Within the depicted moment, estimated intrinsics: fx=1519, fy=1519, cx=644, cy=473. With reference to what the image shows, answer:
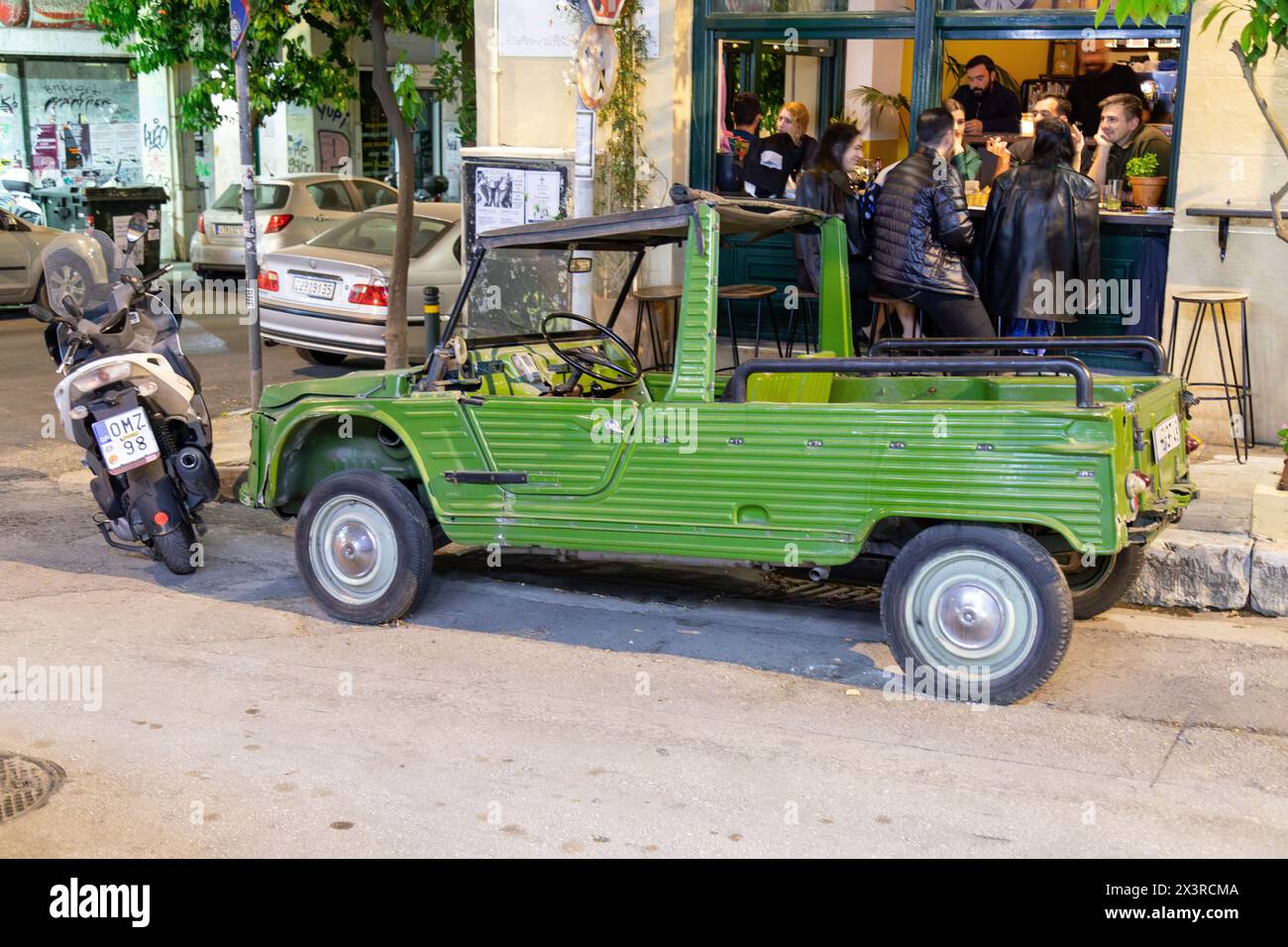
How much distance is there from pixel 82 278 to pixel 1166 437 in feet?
17.3

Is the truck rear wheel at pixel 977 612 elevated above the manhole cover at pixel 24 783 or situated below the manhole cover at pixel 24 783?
above

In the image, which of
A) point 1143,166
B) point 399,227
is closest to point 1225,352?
point 1143,166

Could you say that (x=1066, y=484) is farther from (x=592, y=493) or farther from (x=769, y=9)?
(x=769, y=9)

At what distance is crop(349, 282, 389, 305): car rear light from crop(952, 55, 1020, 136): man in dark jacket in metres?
4.96

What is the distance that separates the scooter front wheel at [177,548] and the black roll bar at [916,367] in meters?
3.05

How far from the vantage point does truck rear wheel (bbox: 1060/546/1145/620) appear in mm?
6570

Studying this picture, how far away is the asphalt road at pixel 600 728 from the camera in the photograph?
4.63 meters

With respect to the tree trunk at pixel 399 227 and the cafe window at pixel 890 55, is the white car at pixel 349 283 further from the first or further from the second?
the cafe window at pixel 890 55

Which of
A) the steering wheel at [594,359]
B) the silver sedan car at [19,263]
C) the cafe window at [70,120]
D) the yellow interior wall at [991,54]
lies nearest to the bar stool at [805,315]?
the yellow interior wall at [991,54]

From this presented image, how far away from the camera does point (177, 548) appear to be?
7547 mm

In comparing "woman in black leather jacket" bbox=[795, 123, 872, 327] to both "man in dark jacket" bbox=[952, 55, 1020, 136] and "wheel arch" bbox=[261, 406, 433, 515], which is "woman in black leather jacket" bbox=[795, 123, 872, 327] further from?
"wheel arch" bbox=[261, 406, 433, 515]

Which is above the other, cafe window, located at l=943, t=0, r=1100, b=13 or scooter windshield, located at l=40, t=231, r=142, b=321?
cafe window, located at l=943, t=0, r=1100, b=13

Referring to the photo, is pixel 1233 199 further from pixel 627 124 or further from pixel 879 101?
pixel 627 124

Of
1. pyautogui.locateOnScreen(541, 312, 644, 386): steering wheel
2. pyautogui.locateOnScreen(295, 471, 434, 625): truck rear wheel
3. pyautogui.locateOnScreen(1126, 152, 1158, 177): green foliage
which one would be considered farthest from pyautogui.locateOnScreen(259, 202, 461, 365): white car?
pyautogui.locateOnScreen(295, 471, 434, 625): truck rear wheel
